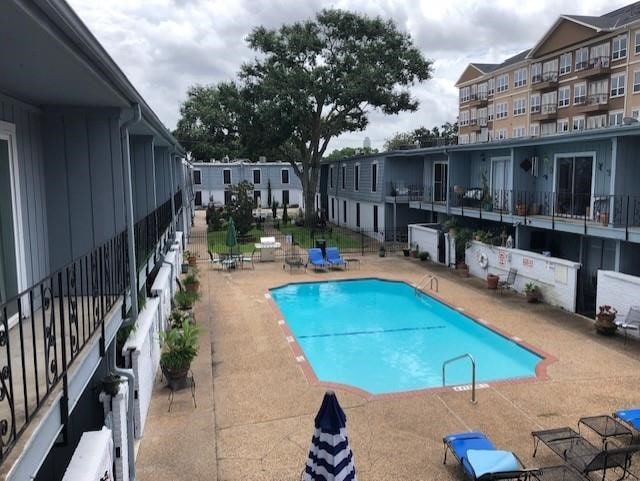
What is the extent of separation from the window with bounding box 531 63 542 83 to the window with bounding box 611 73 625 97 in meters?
9.47

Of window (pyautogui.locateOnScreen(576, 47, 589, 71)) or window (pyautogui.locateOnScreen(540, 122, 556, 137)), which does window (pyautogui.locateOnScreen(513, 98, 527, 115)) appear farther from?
window (pyautogui.locateOnScreen(576, 47, 589, 71))

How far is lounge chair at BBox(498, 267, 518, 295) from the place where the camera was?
19.6m

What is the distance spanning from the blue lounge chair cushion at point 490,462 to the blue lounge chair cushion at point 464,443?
6.9 inches

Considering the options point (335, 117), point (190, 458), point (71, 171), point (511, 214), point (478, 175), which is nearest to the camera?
point (71, 171)

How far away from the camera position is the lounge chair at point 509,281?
19.6m

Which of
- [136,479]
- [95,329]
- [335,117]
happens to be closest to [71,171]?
[95,329]

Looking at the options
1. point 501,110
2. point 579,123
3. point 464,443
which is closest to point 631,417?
point 464,443

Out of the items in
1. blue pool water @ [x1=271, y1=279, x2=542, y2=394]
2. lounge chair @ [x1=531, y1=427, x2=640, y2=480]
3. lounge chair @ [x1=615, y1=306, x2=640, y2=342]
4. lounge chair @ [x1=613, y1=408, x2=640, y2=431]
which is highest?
lounge chair @ [x1=615, y1=306, x2=640, y2=342]

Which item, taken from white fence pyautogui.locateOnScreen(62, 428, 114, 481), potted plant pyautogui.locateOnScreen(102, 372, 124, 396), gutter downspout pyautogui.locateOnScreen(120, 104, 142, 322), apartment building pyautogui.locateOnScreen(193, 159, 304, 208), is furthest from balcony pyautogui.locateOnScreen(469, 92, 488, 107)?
white fence pyautogui.locateOnScreen(62, 428, 114, 481)

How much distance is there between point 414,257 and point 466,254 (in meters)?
4.76

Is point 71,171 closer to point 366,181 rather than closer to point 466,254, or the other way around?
point 466,254

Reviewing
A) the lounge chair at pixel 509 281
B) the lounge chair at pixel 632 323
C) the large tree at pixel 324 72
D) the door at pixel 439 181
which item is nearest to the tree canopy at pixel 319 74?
the large tree at pixel 324 72

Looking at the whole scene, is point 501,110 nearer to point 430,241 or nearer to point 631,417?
point 430,241

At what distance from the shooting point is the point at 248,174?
2403 inches
